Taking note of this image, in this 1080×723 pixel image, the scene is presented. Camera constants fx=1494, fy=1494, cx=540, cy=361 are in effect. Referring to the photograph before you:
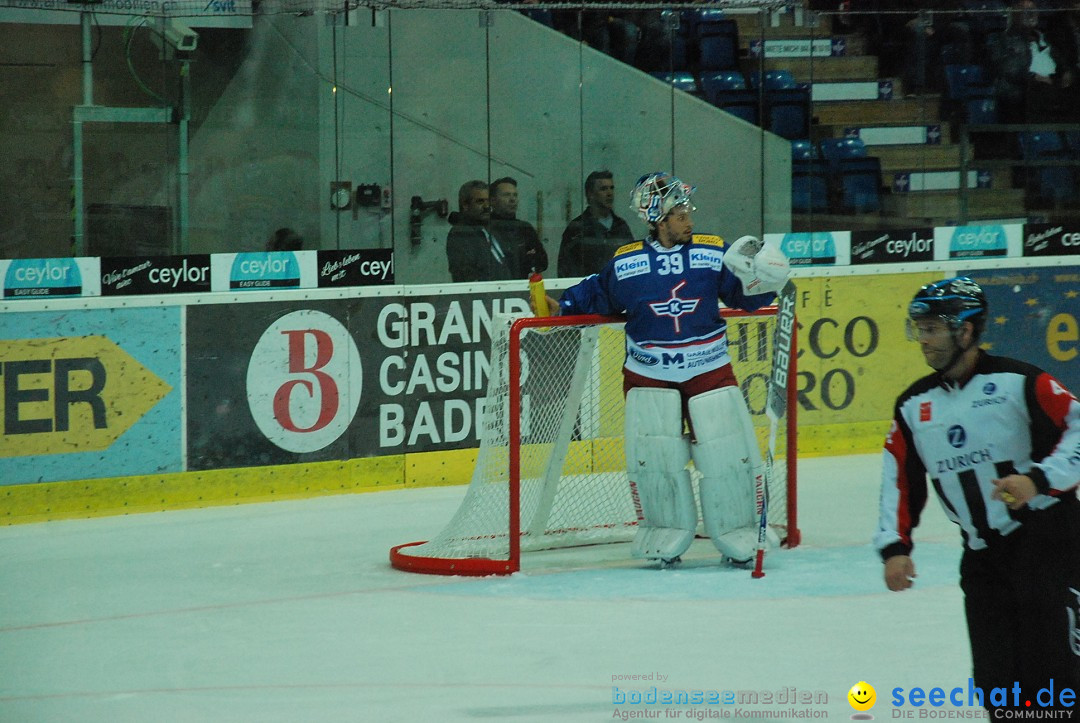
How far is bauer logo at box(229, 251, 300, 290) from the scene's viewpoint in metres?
6.71

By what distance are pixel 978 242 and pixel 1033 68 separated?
1328 millimetres

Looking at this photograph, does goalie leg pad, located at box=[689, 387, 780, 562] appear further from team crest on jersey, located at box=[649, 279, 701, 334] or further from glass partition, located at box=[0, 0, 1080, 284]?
glass partition, located at box=[0, 0, 1080, 284]

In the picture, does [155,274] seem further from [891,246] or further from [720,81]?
[891,246]

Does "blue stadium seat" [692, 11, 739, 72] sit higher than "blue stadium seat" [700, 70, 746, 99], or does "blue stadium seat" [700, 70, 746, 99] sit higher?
"blue stadium seat" [692, 11, 739, 72]

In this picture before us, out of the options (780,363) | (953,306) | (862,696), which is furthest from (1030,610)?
(780,363)

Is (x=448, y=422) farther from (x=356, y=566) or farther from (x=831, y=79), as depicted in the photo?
(x=831, y=79)

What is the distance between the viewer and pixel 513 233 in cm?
745

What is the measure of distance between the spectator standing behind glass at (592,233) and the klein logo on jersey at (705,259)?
2164mm

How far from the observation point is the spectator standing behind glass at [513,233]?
741 cm

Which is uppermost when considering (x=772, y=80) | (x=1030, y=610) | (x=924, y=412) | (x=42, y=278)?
(x=772, y=80)

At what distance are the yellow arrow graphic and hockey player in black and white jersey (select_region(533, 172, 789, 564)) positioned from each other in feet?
7.52

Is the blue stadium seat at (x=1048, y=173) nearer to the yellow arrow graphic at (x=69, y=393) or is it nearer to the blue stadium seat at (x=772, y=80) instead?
the blue stadium seat at (x=772, y=80)

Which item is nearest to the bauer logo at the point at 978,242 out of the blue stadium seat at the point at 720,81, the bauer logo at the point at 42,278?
the blue stadium seat at the point at 720,81

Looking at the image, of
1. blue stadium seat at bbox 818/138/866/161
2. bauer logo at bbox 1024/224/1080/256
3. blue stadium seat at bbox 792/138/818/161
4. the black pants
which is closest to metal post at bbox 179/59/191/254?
blue stadium seat at bbox 792/138/818/161
